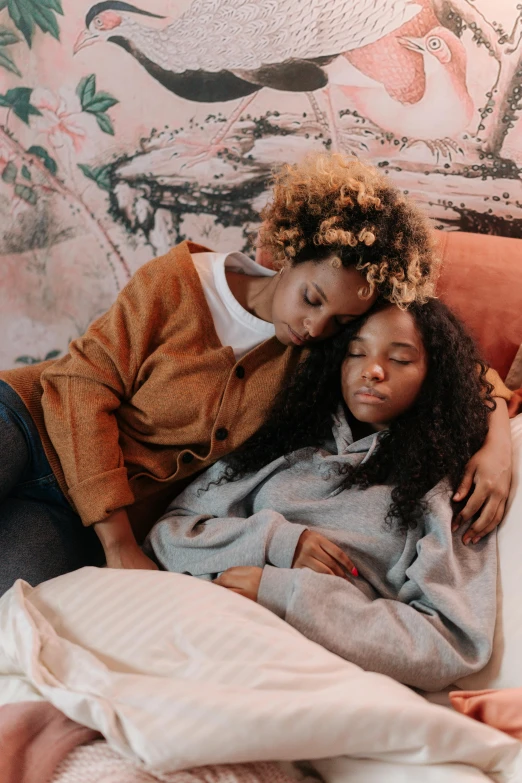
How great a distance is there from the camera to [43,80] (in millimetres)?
1733

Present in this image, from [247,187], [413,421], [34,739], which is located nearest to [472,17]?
[247,187]

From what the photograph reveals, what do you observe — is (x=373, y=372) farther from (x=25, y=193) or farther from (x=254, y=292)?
(x=25, y=193)

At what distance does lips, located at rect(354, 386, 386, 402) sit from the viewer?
1.19 metres

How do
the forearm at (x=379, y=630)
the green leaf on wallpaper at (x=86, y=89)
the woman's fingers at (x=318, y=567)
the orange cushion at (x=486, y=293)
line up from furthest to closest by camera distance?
the green leaf on wallpaper at (x=86, y=89) < the orange cushion at (x=486, y=293) < the woman's fingers at (x=318, y=567) < the forearm at (x=379, y=630)

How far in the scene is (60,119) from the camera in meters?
1.76

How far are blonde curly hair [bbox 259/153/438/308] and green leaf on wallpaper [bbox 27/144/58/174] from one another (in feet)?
2.45

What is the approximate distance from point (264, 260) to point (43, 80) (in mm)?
742

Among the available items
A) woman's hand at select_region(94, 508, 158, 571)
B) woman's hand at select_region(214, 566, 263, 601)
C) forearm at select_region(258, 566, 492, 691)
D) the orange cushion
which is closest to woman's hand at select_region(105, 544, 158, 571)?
woman's hand at select_region(94, 508, 158, 571)

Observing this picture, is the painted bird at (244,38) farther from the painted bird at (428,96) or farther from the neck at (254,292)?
the neck at (254,292)

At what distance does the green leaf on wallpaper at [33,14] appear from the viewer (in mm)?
1681

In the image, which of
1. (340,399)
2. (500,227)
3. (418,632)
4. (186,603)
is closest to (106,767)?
(186,603)

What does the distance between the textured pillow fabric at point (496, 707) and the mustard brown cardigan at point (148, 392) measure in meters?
0.60

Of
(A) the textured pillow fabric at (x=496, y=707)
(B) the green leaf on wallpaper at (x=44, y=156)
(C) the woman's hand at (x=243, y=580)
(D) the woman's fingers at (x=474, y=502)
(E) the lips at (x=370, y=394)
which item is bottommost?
(A) the textured pillow fabric at (x=496, y=707)

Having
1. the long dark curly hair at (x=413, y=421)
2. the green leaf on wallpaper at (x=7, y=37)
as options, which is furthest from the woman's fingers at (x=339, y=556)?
the green leaf on wallpaper at (x=7, y=37)
